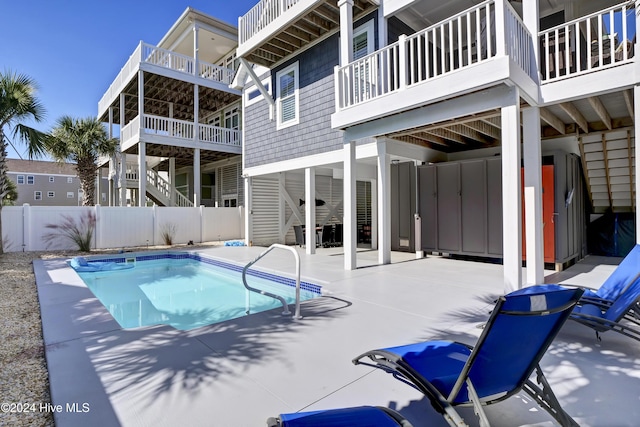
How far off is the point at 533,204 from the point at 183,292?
23.0 ft

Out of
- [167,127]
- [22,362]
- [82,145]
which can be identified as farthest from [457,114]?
[82,145]

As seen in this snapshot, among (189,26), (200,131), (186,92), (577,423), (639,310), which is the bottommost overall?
(577,423)

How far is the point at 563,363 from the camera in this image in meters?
2.84

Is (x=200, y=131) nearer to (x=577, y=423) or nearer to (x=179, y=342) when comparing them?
(x=179, y=342)

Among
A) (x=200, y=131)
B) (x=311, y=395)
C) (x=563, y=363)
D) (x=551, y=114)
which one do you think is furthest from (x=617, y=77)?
(x=200, y=131)

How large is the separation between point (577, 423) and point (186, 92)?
17.6 meters

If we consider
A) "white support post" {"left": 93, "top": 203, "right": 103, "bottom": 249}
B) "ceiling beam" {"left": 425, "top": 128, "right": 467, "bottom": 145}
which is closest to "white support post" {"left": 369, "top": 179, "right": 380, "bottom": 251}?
"ceiling beam" {"left": 425, "top": 128, "right": 467, "bottom": 145}

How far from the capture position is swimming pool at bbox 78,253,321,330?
561 cm

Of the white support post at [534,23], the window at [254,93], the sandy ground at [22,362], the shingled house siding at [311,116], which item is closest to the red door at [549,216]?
the white support post at [534,23]

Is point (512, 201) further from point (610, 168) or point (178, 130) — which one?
point (178, 130)

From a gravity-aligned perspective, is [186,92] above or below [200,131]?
above

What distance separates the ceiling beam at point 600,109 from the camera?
222 inches

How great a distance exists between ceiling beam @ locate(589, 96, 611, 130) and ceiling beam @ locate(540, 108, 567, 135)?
68 centimetres

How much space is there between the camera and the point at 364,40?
8500 millimetres
